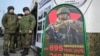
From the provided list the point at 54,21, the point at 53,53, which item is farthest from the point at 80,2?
the point at 53,53

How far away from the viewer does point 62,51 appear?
6.21m

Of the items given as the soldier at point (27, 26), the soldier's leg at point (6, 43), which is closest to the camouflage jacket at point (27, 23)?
the soldier at point (27, 26)

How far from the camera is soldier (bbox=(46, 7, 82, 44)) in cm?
626

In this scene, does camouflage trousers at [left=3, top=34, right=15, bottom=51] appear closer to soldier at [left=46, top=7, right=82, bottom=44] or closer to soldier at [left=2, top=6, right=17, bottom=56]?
soldier at [left=2, top=6, right=17, bottom=56]

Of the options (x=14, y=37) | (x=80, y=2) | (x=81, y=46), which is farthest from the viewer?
(x=14, y=37)

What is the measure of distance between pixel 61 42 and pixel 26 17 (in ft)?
12.7

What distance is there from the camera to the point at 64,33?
20.7ft

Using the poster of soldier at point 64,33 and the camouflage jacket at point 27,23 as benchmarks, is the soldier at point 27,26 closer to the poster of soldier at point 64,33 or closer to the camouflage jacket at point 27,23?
the camouflage jacket at point 27,23

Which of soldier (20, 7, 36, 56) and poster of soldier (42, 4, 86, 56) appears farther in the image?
soldier (20, 7, 36, 56)

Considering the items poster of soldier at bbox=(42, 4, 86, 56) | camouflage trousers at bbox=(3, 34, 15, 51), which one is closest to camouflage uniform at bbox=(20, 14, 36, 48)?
camouflage trousers at bbox=(3, 34, 15, 51)

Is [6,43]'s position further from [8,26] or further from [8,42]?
[8,26]

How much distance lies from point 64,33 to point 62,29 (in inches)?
4.2

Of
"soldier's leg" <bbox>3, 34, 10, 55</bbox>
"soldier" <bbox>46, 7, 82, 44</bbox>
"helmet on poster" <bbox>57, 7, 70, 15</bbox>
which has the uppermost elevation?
"helmet on poster" <bbox>57, 7, 70, 15</bbox>

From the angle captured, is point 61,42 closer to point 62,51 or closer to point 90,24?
point 62,51
